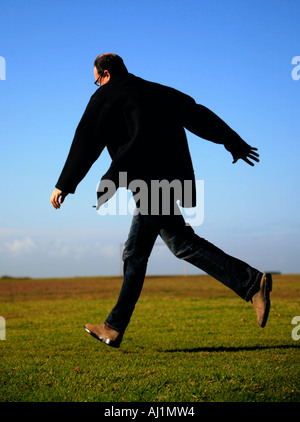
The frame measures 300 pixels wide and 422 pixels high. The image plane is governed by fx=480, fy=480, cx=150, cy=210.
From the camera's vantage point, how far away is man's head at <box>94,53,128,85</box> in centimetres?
471

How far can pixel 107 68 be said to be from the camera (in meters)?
4.71

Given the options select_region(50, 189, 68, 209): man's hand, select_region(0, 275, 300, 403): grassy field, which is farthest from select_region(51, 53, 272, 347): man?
select_region(0, 275, 300, 403): grassy field

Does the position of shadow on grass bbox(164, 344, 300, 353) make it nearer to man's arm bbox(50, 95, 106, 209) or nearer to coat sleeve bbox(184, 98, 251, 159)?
coat sleeve bbox(184, 98, 251, 159)

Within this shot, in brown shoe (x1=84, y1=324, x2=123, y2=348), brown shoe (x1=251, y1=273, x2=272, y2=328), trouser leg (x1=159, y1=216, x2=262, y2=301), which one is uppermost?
trouser leg (x1=159, y1=216, x2=262, y2=301)

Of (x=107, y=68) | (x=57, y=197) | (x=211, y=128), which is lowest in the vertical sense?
(x=57, y=197)

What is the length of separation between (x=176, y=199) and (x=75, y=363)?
2.27 meters

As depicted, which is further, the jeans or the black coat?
the black coat

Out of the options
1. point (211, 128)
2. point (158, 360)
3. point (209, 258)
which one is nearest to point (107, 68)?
point (211, 128)

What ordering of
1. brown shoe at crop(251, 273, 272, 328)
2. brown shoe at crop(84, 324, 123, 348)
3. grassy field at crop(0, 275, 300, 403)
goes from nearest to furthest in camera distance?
grassy field at crop(0, 275, 300, 403)
brown shoe at crop(251, 273, 272, 328)
brown shoe at crop(84, 324, 123, 348)

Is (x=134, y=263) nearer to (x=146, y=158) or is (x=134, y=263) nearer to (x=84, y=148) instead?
(x=146, y=158)

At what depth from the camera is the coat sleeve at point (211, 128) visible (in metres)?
4.72

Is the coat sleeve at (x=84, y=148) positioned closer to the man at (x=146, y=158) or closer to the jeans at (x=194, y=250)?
the man at (x=146, y=158)

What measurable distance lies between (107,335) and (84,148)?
1.88 meters
